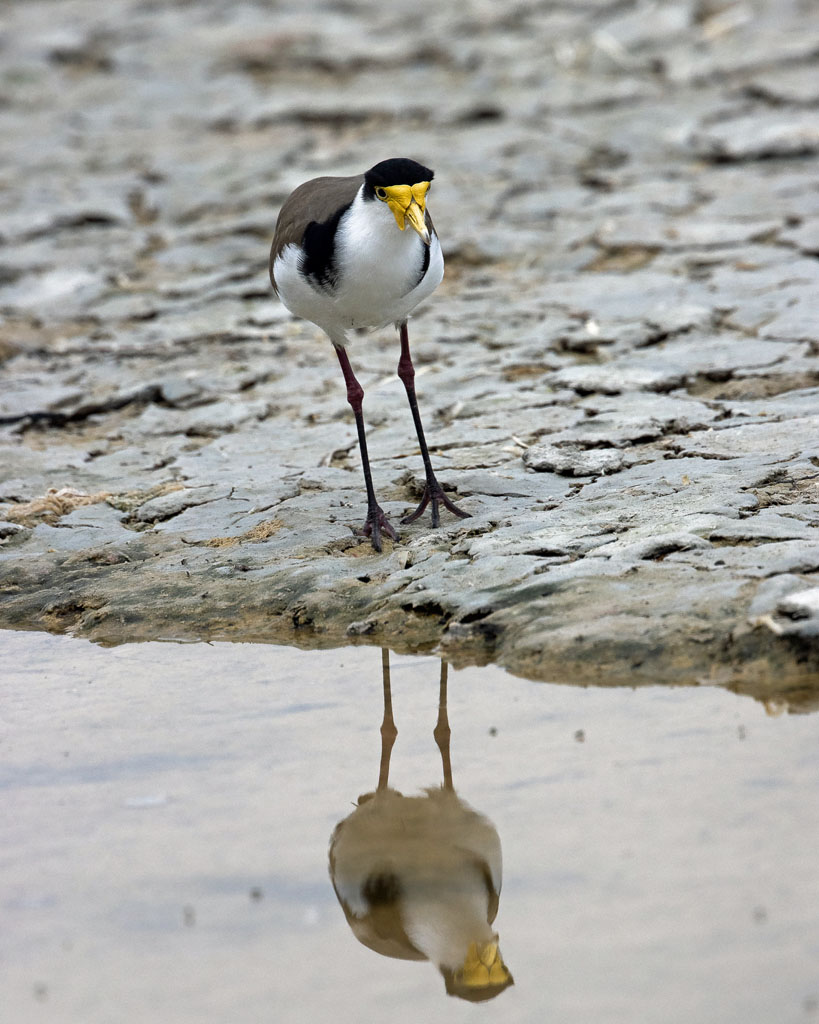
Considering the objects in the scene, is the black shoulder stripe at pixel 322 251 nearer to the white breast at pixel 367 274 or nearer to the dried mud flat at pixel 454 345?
the white breast at pixel 367 274

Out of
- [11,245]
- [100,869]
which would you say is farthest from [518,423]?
[11,245]

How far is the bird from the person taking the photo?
14.0 ft

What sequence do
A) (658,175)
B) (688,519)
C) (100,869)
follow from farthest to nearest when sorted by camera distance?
(658,175) → (688,519) → (100,869)

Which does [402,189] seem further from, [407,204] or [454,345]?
[454,345]

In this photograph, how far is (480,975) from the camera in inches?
92.6

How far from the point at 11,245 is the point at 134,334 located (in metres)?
2.36

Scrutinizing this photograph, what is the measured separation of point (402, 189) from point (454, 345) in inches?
114

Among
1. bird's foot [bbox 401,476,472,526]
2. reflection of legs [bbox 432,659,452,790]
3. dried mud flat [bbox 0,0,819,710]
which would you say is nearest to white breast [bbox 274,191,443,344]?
bird's foot [bbox 401,476,472,526]

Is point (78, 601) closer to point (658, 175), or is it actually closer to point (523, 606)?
point (523, 606)

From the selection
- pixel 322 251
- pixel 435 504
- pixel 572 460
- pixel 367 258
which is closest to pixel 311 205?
pixel 322 251

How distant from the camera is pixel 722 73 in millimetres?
11031

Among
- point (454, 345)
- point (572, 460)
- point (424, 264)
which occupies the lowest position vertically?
point (454, 345)

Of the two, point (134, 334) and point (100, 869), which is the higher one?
point (100, 869)

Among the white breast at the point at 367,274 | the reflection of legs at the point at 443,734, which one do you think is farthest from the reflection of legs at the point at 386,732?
the white breast at the point at 367,274
